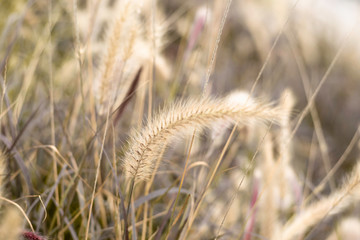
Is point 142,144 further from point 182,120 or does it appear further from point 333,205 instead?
point 333,205

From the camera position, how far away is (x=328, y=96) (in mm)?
2822

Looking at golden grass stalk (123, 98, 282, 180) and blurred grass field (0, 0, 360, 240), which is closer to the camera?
golden grass stalk (123, 98, 282, 180)

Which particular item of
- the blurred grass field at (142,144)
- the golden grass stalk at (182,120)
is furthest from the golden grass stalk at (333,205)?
the golden grass stalk at (182,120)

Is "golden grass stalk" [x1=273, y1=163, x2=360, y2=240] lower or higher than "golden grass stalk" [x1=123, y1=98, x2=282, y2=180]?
lower

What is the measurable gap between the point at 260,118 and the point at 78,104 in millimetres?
685

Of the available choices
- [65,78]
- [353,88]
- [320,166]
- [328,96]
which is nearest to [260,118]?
[65,78]

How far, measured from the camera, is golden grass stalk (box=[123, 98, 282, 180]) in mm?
573

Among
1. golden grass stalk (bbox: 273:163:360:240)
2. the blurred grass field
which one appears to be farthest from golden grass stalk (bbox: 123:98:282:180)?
golden grass stalk (bbox: 273:163:360:240)

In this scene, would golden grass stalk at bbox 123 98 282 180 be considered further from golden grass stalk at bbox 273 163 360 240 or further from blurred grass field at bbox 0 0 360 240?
golden grass stalk at bbox 273 163 360 240

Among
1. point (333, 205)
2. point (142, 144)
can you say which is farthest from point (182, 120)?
point (333, 205)

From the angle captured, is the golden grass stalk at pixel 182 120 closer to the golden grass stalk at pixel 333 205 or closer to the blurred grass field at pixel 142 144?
the blurred grass field at pixel 142 144

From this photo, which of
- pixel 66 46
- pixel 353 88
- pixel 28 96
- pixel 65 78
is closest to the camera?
pixel 28 96

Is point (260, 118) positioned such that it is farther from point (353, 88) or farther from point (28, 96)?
point (353, 88)

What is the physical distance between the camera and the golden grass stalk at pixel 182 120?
573 mm
